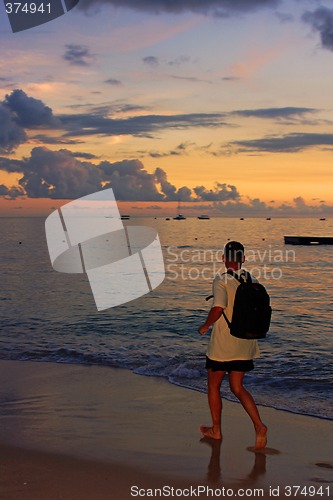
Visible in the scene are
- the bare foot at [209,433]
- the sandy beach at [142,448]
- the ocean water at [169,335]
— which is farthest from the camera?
the ocean water at [169,335]

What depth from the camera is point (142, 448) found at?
654cm

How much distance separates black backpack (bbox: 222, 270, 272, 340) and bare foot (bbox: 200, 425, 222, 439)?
1485 millimetres

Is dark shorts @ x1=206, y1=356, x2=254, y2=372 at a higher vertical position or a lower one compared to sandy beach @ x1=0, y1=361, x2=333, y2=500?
higher

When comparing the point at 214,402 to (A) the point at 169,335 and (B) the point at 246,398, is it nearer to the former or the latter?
(B) the point at 246,398

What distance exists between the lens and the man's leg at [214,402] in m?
6.46

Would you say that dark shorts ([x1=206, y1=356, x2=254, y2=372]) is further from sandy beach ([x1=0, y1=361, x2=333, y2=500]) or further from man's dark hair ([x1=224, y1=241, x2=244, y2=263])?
man's dark hair ([x1=224, y1=241, x2=244, y2=263])

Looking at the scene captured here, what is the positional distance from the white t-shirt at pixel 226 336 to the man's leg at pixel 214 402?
263 millimetres

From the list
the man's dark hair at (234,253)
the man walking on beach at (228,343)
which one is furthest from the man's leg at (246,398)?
the man's dark hair at (234,253)

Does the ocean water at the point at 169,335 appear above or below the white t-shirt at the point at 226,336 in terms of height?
below

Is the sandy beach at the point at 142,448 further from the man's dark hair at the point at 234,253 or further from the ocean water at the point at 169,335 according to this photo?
the man's dark hair at the point at 234,253

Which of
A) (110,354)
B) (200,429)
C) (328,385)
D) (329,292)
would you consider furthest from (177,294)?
(200,429)

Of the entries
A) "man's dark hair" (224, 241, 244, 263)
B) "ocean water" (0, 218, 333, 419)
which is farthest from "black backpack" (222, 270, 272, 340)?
"ocean water" (0, 218, 333, 419)

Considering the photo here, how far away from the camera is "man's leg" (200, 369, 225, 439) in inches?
254

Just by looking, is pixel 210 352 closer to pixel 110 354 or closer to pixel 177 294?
pixel 110 354
